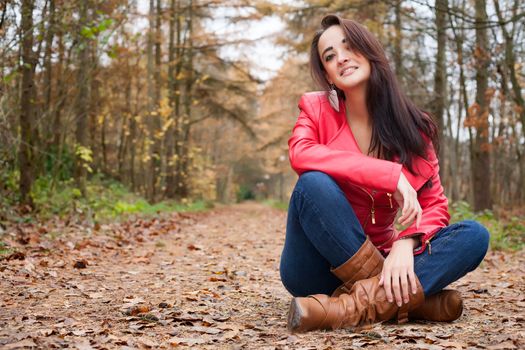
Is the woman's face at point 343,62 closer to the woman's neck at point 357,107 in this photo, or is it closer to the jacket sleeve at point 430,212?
the woman's neck at point 357,107

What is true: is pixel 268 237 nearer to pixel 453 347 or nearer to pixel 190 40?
pixel 453 347

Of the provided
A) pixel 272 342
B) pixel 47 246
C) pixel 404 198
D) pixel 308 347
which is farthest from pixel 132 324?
pixel 47 246

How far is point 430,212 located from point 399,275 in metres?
0.41

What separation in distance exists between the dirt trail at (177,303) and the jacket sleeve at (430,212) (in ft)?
1.42

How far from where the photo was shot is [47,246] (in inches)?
189

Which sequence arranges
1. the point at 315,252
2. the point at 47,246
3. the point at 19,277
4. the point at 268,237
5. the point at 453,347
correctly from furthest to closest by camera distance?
the point at 268,237 < the point at 47,246 < the point at 19,277 < the point at 315,252 < the point at 453,347

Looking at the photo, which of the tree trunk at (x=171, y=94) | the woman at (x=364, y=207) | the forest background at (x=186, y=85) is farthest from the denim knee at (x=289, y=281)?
the tree trunk at (x=171, y=94)

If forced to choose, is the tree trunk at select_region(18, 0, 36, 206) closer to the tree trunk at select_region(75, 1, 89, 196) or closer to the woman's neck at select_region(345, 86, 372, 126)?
the tree trunk at select_region(75, 1, 89, 196)

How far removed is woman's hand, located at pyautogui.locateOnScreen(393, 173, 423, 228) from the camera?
2.45m

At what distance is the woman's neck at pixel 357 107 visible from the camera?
2814mm

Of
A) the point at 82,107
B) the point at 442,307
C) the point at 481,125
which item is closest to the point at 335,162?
the point at 442,307

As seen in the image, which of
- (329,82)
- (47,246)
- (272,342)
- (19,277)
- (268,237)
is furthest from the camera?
(268,237)

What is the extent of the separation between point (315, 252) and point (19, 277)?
6.98 feet

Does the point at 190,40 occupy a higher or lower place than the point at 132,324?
higher
